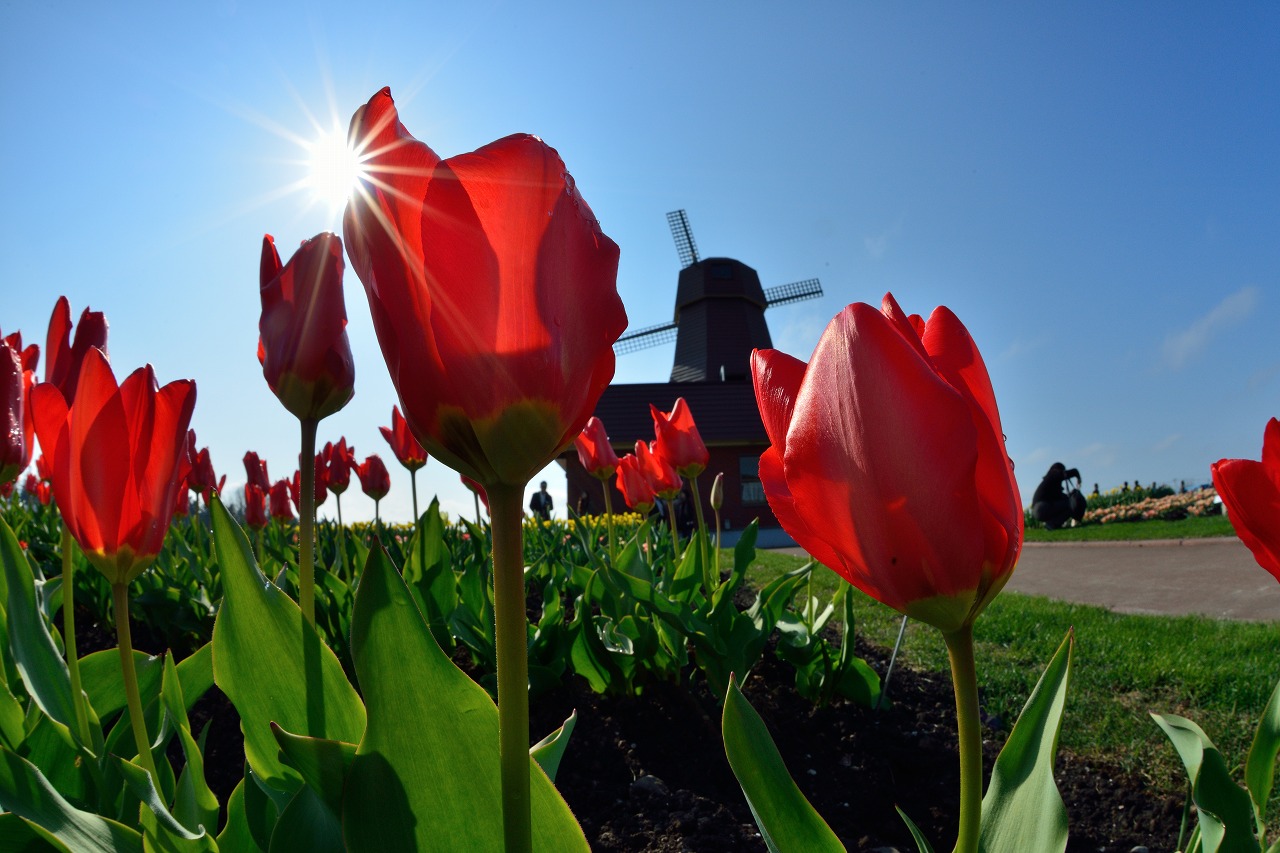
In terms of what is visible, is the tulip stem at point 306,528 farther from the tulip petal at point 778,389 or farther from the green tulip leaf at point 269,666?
the tulip petal at point 778,389

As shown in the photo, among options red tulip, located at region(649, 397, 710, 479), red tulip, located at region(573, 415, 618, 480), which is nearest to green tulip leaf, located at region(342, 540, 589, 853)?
red tulip, located at region(649, 397, 710, 479)

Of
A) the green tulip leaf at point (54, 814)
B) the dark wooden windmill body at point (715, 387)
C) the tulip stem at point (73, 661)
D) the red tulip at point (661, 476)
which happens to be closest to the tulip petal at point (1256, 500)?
the green tulip leaf at point (54, 814)

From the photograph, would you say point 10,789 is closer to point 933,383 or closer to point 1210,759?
point 933,383

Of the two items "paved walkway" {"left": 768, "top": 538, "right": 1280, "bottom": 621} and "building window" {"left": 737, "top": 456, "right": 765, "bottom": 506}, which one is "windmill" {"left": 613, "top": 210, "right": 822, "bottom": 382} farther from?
"paved walkway" {"left": 768, "top": 538, "right": 1280, "bottom": 621}

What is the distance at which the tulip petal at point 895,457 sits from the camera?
1.78 feet

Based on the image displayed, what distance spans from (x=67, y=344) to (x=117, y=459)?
0.40 meters

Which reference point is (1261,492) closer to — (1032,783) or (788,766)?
(1032,783)

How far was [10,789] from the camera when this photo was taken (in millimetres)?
790

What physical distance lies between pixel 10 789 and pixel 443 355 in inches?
28.8

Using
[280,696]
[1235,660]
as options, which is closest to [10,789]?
[280,696]

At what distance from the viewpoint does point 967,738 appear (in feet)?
1.70

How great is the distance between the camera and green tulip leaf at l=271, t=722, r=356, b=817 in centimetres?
58

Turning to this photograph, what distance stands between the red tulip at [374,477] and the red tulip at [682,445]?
81.4 inches

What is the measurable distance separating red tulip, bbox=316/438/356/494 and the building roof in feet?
57.0
